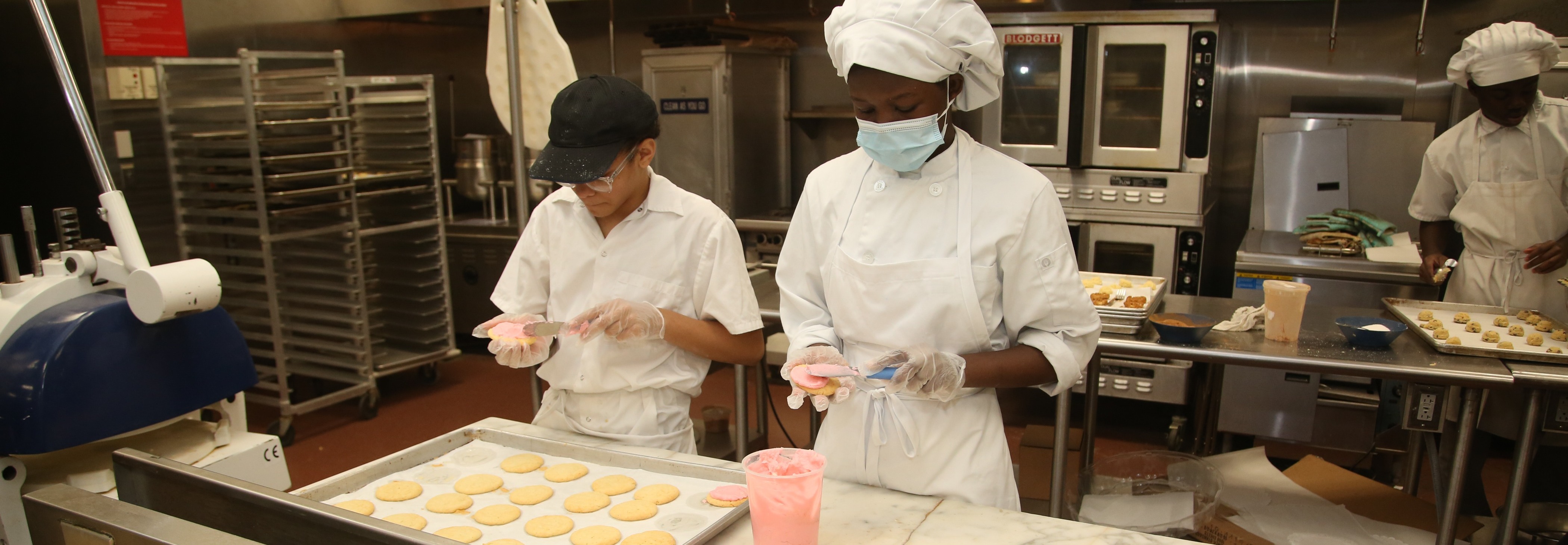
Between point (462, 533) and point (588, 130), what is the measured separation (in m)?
0.76

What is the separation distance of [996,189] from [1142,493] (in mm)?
1856

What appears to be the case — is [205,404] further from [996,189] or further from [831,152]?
[831,152]

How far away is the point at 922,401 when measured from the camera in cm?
157

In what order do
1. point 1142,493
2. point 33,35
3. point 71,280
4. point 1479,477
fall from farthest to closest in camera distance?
point 33,35 → point 1479,477 → point 1142,493 → point 71,280

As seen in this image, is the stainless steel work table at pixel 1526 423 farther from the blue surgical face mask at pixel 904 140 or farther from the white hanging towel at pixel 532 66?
the white hanging towel at pixel 532 66

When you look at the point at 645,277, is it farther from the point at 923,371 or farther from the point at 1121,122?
the point at 1121,122

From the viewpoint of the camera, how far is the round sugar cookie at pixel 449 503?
1.56m

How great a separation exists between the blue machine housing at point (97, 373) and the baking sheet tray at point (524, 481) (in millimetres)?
574

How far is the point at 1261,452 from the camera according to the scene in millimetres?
3246

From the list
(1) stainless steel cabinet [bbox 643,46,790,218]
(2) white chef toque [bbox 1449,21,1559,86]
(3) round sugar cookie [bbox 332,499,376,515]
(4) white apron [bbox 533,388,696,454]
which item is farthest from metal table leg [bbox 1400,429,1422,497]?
(1) stainless steel cabinet [bbox 643,46,790,218]

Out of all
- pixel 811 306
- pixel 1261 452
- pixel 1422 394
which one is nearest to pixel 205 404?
pixel 811 306

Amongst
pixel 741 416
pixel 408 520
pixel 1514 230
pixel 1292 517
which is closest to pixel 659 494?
pixel 408 520

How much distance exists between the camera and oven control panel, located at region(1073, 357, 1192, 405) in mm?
4102

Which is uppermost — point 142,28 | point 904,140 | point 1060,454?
point 142,28
